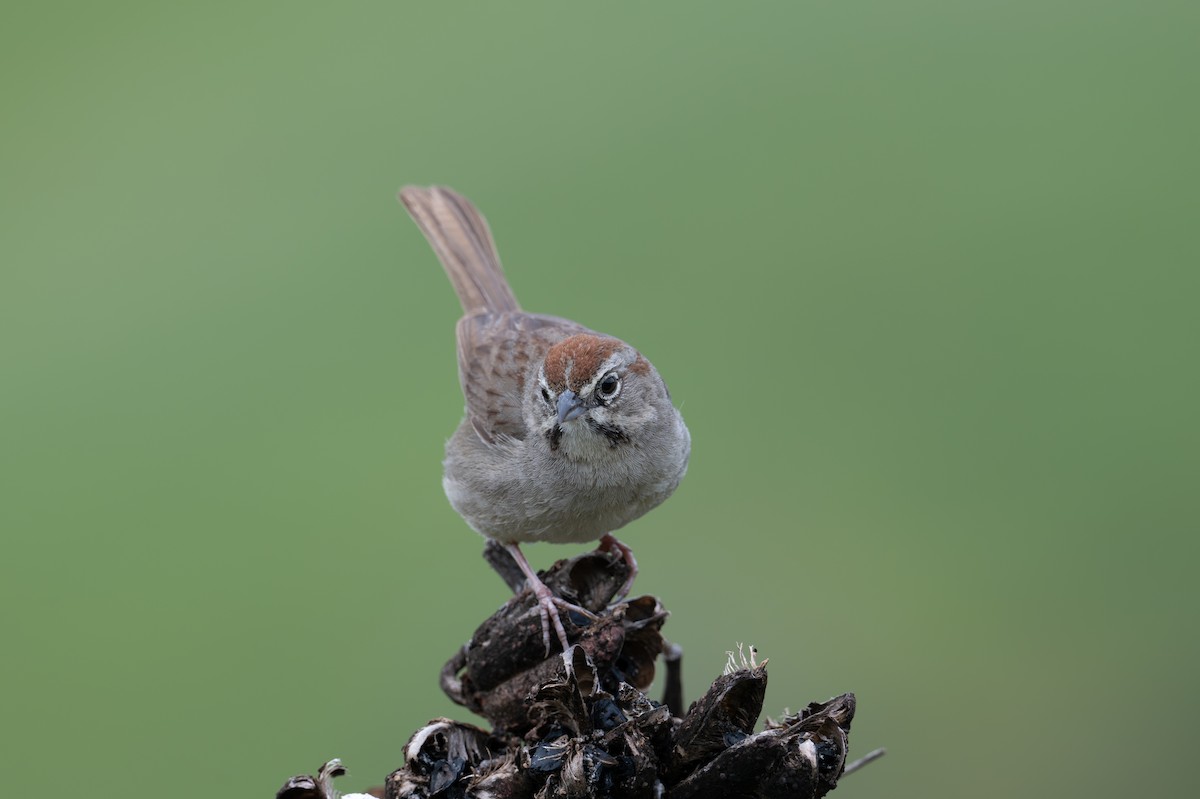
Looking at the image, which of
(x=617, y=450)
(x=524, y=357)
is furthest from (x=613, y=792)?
(x=524, y=357)

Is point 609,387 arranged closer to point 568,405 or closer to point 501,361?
point 568,405

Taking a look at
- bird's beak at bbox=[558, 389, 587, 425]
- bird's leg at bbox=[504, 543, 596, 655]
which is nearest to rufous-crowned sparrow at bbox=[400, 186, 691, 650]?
bird's beak at bbox=[558, 389, 587, 425]

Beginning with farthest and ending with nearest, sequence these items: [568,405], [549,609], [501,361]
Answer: [501,361] < [568,405] < [549,609]

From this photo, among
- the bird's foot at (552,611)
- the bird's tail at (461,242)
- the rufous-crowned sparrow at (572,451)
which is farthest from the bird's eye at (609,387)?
the bird's tail at (461,242)

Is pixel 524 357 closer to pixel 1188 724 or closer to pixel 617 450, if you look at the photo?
pixel 617 450

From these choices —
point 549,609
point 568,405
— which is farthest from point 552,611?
point 568,405

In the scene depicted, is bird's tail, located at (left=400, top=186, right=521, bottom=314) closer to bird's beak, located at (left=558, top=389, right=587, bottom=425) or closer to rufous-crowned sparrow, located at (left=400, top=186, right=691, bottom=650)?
rufous-crowned sparrow, located at (left=400, top=186, right=691, bottom=650)
